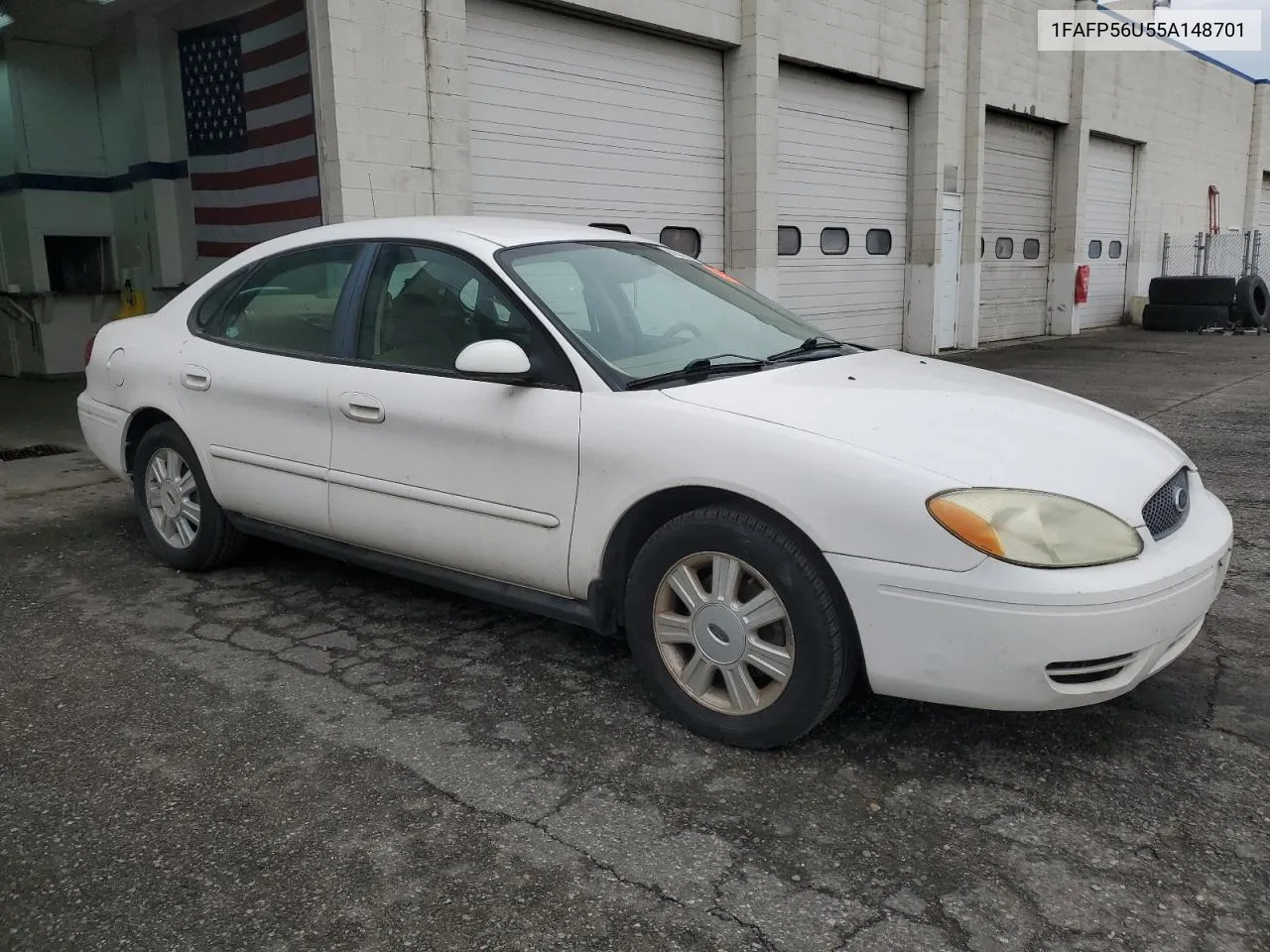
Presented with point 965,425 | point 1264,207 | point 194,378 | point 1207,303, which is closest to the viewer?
point 965,425

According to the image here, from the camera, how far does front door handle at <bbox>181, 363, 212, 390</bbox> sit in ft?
14.3

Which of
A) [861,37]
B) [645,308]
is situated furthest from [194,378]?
[861,37]

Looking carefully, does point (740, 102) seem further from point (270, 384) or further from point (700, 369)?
point (700, 369)

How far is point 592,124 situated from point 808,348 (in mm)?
7160

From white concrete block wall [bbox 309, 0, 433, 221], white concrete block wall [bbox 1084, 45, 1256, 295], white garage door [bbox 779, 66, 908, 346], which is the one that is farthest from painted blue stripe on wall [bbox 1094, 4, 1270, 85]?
white concrete block wall [bbox 309, 0, 433, 221]

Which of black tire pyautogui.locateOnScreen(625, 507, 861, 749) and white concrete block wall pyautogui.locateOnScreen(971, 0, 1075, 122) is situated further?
white concrete block wall pyautogui.locateOnScreen(971, 0, 1075, 122)

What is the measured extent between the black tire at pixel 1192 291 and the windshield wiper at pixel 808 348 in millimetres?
18160

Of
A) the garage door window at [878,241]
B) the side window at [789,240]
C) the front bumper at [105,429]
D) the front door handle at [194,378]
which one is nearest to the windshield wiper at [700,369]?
the front door handle at [194,378]

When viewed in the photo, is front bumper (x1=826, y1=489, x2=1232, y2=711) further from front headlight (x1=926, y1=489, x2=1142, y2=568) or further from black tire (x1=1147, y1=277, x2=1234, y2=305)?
black tire (x1=1147, y1=277, x2=1234, y2=305)

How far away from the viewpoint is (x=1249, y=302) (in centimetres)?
1875

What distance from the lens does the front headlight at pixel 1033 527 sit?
8.52ft

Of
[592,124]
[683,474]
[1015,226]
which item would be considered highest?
[592,124]

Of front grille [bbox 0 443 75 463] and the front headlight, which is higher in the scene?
the front headlight

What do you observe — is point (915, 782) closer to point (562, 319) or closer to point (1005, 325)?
point (562, 319)
